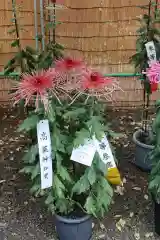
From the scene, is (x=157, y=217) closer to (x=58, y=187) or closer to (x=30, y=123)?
(x=58, y=187)

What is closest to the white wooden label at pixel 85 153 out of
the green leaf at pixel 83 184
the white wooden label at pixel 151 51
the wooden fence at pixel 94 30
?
the green leaf at pixel 83 184

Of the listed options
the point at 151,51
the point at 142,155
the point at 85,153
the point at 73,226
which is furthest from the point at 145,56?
the point at 73,226

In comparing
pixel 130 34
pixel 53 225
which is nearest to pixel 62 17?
pixel 130 34

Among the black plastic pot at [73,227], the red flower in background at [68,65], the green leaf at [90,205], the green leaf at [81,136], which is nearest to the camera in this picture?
the green leaf at [81,136]

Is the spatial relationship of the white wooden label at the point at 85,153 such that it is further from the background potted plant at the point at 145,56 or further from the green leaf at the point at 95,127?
the background potted plant at the point at 145,56

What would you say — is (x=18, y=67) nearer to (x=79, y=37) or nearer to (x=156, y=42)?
(x=156, y=42)

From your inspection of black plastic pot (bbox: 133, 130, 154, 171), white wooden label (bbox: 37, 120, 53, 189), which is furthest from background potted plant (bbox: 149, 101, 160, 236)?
black plastic pot (bbox: 133, 130, 154, 171)

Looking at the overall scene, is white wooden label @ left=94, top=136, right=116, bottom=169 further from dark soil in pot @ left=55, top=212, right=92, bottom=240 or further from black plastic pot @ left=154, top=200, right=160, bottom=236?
black plastic pot @ left=154, top=200, right=160, bottom=236

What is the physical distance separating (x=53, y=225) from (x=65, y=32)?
2.68m

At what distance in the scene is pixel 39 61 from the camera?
3664mm

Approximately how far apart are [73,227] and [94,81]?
113cm

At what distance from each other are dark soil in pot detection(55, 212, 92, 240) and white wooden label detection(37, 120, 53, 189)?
1.30 ft

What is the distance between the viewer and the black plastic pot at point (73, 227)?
2992mm

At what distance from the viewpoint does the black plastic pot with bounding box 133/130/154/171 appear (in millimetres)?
3984
